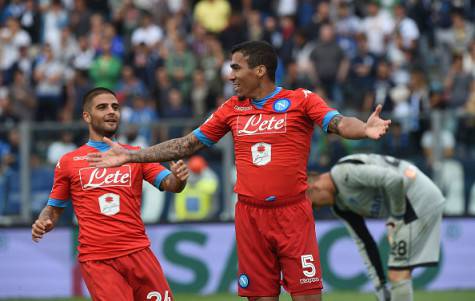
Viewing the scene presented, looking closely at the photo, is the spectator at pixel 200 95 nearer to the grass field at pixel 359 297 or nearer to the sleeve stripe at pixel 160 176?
the grass field at pixel 359 297

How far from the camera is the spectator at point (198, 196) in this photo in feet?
55.6

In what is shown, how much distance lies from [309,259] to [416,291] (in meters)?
7.05

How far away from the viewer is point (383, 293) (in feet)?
38.1

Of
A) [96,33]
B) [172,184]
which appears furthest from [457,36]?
Answer: [172,184]

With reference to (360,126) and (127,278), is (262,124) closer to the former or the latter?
(360,126)

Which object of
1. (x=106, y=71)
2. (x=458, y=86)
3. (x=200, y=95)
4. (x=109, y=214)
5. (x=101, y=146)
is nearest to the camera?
(x=109, y=214)

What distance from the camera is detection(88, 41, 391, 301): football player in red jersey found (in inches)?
348

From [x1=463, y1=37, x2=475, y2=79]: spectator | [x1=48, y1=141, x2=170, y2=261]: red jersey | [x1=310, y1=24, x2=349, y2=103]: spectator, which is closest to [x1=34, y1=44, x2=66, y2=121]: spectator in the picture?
[x1=310, y1=24, x2=349, y2=103]: spectator

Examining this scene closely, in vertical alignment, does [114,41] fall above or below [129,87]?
above

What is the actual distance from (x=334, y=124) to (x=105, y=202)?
6.88ft

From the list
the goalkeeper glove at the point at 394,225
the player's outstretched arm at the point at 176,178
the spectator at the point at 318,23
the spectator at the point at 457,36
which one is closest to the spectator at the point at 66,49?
the spectator at the point at 318,23

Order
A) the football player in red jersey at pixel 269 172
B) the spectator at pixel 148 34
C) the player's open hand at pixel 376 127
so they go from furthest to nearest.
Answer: the spectator at pixel 148 34
the football player in red jersey at pixel 269 172
the player's open hand at pixel 376 127

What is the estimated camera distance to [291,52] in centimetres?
2062

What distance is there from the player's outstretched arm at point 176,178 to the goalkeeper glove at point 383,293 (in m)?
3.43
